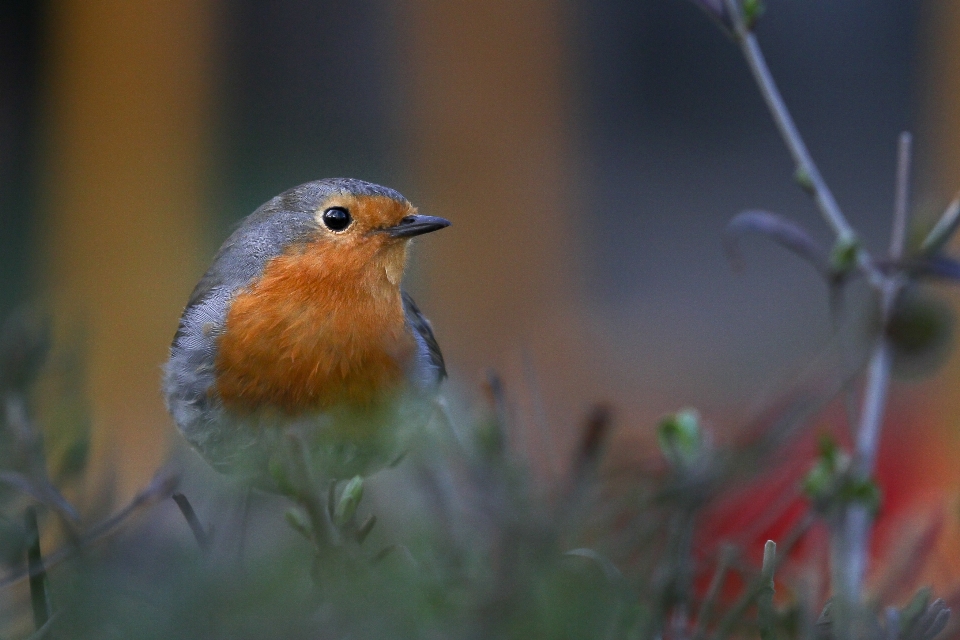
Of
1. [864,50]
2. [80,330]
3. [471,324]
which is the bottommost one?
[471,324]

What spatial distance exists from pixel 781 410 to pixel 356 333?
4.11ft

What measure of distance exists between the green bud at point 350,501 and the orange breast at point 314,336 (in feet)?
2.39

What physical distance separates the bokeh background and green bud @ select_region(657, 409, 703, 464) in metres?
4.47

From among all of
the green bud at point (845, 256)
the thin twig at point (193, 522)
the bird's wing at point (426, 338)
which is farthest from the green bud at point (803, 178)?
the bird's wing at point (426, 338)

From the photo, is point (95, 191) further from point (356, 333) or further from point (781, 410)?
point (781, 410)

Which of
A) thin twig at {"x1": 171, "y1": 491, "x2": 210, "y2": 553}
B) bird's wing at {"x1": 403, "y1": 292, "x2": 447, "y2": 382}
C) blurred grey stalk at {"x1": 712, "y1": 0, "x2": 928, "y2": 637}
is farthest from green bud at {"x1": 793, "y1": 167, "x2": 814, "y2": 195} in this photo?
bird's wing at {"x1": 403, "y1": 292, "x2": 447, "y2": 382}

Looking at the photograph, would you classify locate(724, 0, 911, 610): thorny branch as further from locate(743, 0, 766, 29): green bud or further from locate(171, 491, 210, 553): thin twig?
locate(171, 491, 210, 553): thin twig

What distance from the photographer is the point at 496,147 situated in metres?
5.56

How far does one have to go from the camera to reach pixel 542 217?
5609 mm

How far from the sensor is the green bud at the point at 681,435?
2.73 ft

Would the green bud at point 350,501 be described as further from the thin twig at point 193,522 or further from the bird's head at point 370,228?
the bird's head at point 370,228

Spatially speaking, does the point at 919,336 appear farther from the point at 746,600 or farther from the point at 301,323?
the point at 301,323

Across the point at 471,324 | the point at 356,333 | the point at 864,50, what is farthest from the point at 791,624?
the point at 864,50

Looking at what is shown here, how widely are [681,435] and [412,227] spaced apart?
3.91ft
